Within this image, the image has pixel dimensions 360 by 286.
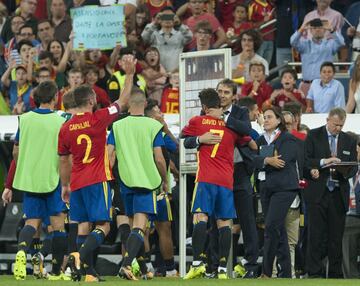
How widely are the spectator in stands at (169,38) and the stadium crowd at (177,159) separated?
23mm

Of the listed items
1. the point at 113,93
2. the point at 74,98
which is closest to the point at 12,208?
the point at 113,93

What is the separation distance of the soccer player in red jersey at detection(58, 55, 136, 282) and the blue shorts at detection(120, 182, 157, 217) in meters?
0.83

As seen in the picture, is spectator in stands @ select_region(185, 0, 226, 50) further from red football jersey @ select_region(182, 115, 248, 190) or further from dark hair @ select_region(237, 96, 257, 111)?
red football jersey @ select_region(182, 115, 248, 190)

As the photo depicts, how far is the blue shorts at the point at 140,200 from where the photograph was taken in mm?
18188

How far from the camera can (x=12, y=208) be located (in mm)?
22828

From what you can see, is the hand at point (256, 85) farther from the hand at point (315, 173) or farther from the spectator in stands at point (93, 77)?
the hand at point (315, 173)

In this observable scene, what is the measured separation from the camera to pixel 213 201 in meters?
18.4

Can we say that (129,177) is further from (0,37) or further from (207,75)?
→ (0,37)

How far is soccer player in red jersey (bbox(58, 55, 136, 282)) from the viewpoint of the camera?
56.5ft

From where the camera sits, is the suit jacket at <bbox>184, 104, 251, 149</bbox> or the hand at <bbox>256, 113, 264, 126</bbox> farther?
the hand at <bbox>256, 113, 264, 126</bbox>

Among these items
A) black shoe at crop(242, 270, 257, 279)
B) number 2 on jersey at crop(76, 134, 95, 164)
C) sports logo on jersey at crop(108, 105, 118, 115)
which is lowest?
black shoe at crop(242, 270, 257, 279)

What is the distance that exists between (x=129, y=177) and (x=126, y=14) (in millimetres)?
8848

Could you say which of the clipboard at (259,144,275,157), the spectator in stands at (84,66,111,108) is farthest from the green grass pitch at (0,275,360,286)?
the spectator in stands at (84,66,111,108)

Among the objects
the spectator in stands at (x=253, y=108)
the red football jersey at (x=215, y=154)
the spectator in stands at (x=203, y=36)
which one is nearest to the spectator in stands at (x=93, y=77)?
the spectator in stands at (x=203, y=36)
